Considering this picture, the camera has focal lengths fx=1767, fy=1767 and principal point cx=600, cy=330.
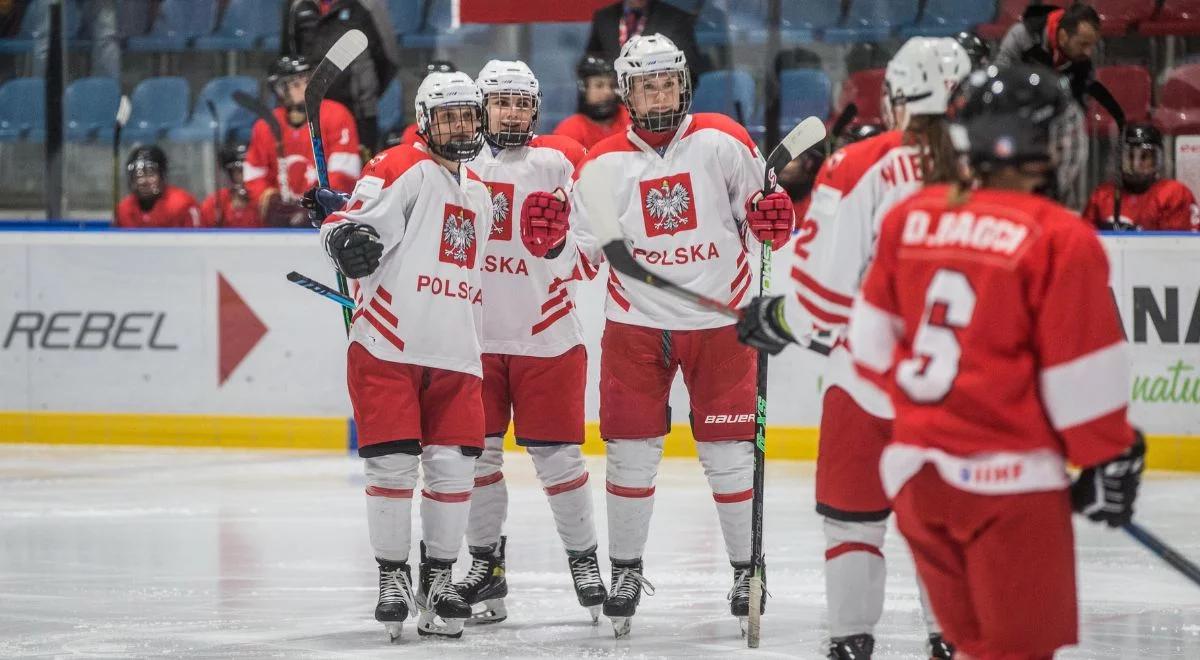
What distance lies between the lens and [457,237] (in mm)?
4355

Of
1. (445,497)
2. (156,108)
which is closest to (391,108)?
(156,108)

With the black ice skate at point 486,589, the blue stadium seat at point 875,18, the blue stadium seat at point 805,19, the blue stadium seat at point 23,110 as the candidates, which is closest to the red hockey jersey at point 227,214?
the blue stadium seat at point 23,110

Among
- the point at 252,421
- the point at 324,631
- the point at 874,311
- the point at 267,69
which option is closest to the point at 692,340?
the point at 324,631

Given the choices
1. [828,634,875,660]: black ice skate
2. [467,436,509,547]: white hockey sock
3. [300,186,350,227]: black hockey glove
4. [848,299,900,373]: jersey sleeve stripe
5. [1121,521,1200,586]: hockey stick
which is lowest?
[467,436,509,547]: white hockey sock

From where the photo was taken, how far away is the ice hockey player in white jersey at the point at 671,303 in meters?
4.41

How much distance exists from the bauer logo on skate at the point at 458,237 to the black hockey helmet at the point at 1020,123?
209 centimetres

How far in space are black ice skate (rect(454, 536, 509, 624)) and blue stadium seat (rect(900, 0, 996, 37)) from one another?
4.22 metres

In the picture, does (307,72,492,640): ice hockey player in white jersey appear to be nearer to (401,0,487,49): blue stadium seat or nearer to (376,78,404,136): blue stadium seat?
(376,78,404,136): blue stadium seat

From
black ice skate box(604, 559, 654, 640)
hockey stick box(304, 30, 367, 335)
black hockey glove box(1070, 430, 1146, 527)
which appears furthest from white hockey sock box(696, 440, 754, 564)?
black hockey glove box(1070, 430, 1146, 527)

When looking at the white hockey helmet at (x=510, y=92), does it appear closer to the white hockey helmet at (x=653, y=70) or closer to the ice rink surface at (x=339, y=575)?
the white hockey helmet at (x=653, y=70)

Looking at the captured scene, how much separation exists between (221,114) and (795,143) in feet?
16.3

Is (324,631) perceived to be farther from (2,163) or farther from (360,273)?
(2,163)

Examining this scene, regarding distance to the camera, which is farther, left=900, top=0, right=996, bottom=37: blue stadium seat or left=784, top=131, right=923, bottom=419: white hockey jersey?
left=900, top=0, right=996, bottom=37: blue stadium seat

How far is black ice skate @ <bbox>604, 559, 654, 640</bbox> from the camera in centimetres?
436
